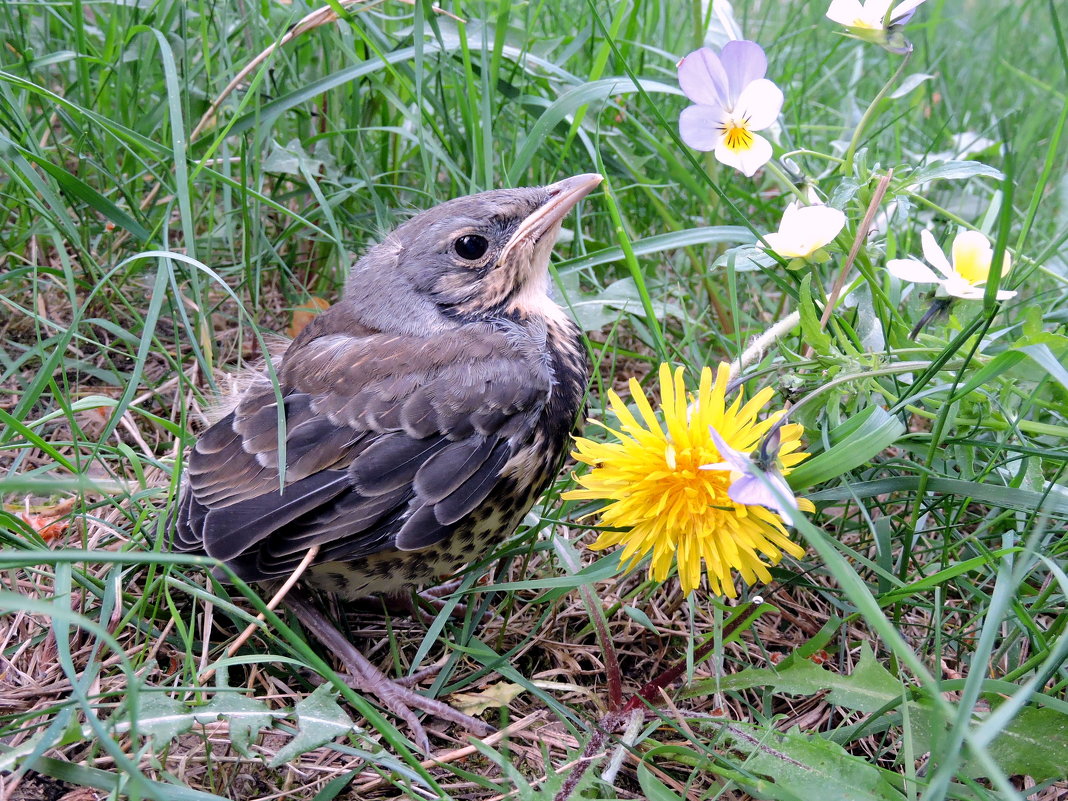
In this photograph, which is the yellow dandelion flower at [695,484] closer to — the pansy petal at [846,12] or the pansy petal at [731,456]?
the pansy petal at [731,456]

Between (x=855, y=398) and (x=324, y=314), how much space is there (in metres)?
1.68

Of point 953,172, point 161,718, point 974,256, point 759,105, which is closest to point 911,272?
point 974,256

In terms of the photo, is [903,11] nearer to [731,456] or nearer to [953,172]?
[953,172]

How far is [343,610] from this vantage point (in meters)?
3.18

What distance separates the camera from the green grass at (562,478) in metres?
2.21

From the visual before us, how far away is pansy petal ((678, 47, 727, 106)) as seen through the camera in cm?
247

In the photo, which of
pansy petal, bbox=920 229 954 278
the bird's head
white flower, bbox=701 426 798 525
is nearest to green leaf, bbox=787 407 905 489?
white flower, bbox=701 426 798 525

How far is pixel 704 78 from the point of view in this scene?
251 centimetres

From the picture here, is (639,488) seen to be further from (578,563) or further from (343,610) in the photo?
(343,610)

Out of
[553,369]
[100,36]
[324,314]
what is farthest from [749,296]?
[100,36]

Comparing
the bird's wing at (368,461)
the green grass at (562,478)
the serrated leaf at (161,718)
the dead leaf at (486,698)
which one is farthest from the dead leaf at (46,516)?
the dead leaf at (486,698)

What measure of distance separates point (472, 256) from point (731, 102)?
3.27 ft

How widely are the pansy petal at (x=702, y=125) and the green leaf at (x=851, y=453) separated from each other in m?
0.81

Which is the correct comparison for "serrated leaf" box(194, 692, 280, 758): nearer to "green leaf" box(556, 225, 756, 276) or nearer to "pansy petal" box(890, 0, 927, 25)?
"green leaf" box(556, 225, 756, 276)
